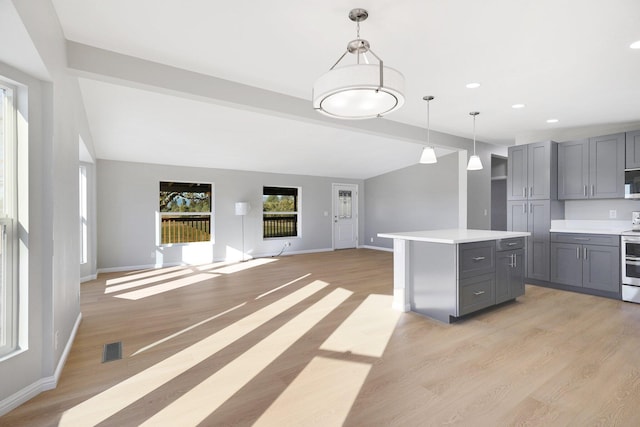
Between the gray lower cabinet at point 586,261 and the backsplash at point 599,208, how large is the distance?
684 millimetres

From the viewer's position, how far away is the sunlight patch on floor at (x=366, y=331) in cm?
272

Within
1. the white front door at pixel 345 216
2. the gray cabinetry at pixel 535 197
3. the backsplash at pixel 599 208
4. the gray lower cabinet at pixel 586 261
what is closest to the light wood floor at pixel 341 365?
the gray lower cabinet at pixel 586 261

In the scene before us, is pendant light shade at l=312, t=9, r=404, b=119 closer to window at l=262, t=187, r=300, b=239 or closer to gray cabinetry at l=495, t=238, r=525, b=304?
gray cabinetry at l=495, t=238, r=525, b=304

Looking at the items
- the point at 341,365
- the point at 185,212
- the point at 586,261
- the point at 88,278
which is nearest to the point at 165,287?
the point at 88,278

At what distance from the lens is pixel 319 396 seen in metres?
2.03

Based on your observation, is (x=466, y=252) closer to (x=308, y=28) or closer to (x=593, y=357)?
(x=593, y=357)

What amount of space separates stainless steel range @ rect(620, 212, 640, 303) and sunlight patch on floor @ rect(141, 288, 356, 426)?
3.78 m

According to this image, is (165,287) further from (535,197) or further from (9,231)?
(535,197)

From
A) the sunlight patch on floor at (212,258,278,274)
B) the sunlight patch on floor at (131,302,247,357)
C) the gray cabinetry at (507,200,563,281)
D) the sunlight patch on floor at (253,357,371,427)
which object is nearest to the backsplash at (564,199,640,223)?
the gray cabinetry at (507,200,563,281)

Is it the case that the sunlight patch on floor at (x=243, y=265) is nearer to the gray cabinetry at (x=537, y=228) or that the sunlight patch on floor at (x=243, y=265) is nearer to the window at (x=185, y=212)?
the window at (x=185, y=212)

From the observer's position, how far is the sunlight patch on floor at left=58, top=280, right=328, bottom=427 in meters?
1.85

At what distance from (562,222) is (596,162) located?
97 centimetres

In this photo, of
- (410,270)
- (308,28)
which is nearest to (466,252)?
(410,270)

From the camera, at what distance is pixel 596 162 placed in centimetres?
450
